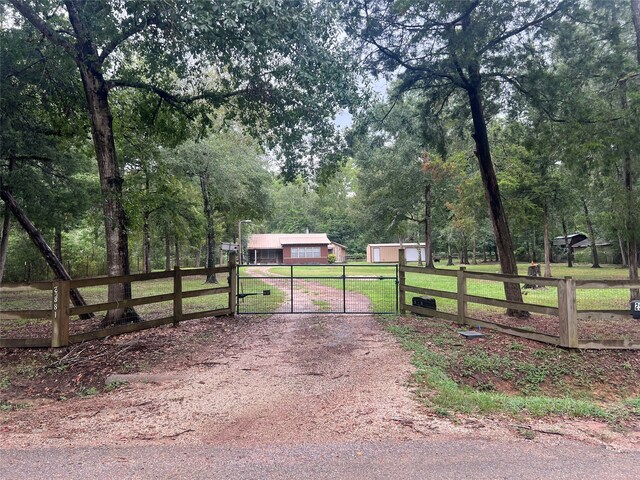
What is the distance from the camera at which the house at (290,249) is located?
152ft

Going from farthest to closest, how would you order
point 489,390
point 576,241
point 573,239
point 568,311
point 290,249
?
point 576,241
point 573,239
point 290,249
point 568,311
point 489,390

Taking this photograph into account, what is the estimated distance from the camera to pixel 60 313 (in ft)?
20.2

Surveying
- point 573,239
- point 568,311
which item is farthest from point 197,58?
point 573,239

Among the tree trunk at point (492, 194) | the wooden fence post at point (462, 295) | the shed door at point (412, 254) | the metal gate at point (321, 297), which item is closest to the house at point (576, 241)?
the shed door at point (412, 254)

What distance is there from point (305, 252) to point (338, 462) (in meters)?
43.8

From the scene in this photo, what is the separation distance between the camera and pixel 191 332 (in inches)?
302

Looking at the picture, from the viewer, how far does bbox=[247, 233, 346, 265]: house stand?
4641cm

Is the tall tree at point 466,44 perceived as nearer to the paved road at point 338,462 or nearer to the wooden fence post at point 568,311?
the wooden fence post at point 568,311

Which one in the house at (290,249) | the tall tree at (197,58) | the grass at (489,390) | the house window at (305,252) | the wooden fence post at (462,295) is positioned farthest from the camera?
the house window at (305,252)

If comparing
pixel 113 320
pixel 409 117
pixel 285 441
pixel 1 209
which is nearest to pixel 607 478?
pixel 285 441

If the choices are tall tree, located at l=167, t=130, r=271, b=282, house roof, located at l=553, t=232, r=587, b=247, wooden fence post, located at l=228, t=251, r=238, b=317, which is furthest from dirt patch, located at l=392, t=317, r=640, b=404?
house roof, located at l=553, t=232, r=587, b=247

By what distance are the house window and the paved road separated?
142 feet

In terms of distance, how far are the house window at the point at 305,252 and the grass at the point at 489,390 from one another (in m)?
39.5

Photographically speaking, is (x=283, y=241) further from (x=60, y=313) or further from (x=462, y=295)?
(x=60, y=313)
